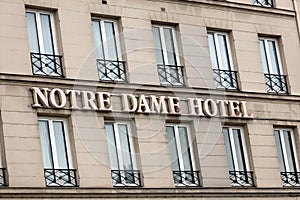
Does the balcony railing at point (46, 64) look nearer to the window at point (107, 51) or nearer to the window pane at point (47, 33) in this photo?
the window pane at point (47, 33)

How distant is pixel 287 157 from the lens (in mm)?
32500

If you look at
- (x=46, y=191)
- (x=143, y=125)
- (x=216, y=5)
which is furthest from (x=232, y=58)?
(x=46, y=191)

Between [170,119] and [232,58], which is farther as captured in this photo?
[232,58]

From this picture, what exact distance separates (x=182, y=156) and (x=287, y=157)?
3.96 meters

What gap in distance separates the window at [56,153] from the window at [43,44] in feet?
4.42

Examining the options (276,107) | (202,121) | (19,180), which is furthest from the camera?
(276,107)

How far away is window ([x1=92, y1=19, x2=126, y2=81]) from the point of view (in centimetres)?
2939

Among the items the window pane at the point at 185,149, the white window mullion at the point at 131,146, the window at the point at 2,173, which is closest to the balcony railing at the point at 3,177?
the window at the point at 2,173

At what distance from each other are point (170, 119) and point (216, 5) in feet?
14.2

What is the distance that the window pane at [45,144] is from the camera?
27438 mm

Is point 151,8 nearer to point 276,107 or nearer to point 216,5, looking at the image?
point 216,5

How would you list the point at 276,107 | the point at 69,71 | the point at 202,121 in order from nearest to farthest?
the point at 69,71 < the point at 202,121 < the point at 276,107

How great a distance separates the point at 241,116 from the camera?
3155 cm

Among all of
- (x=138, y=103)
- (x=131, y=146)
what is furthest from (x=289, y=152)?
(x=131, y=146)
